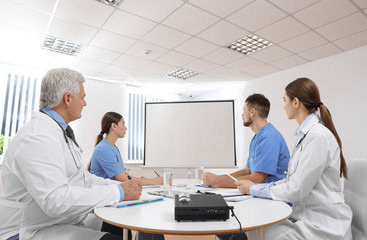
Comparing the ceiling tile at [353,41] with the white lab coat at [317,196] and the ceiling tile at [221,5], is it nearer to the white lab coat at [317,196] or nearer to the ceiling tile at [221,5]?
the ceiling tile at [221,5]

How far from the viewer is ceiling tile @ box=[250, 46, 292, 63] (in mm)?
4000

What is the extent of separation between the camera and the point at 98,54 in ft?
13.6

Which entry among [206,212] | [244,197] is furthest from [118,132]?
[206,212]

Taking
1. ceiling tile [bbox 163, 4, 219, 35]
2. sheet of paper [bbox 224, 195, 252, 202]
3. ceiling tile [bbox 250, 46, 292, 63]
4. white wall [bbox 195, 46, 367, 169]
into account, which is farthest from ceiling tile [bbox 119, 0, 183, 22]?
white wall [bbox 195, 46, 367, 169]

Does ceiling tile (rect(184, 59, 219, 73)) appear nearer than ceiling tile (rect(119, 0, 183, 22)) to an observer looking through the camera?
No

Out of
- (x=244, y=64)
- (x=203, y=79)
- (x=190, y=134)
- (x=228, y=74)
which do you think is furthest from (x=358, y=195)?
(x=203, y=79)

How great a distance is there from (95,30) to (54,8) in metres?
0.62

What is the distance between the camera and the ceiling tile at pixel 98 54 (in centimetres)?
399

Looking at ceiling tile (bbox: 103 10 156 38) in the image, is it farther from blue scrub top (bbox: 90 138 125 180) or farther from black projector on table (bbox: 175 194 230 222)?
black projector on table (bbox: 175 194 230 222)

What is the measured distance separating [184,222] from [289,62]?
4487mm

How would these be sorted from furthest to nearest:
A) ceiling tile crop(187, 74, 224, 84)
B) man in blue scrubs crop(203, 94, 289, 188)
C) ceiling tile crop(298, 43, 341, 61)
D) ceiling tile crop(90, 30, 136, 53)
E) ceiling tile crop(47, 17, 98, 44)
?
1. ceiling tile crop(187, 74, 224, 84)
2. ceiling tile crop(298, 43, 341, 61)
3. ceiling tile crop(90, 30, 136, 53)
4. ceiling tile crop(47, 17, 98, 44)
5. man in blue scrubs crop(203, 94, 289, 188)

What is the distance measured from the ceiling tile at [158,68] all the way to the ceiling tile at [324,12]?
2539 mm

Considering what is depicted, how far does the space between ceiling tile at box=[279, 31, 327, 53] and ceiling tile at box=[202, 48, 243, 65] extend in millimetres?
807

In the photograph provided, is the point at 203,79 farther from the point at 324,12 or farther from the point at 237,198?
the point at 237,198
